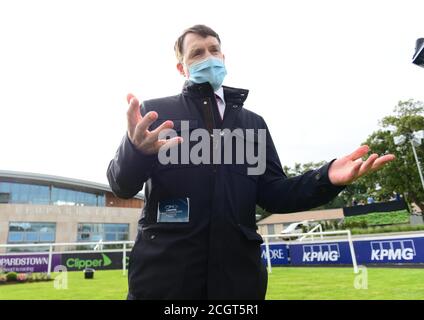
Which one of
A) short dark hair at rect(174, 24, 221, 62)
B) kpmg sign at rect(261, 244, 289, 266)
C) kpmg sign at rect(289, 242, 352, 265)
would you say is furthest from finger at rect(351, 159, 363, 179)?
kpmg sign at rect(261, 244, 289, 266)

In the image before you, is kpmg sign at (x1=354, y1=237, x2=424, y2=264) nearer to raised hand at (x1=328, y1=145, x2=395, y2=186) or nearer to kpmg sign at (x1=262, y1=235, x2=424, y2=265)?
kpmg sign at (x1=262, y1=235, x2=424, y2=265)

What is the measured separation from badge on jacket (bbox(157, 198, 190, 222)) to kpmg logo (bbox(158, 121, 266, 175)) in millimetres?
221

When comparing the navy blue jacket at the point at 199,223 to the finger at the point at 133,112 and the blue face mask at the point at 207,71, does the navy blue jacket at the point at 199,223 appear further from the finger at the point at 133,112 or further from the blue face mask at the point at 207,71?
the blue face mask at the point at 207,71

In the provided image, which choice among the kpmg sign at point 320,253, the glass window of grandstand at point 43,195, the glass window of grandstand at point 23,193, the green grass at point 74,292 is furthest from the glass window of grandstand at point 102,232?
the green grass at point 74,292

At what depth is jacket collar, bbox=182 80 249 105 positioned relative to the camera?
2053 millimetres

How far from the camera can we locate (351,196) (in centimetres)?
6359

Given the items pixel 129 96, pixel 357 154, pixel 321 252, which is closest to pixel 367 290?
pixel 357 154

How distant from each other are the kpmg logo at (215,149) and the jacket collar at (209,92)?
0.23 meters

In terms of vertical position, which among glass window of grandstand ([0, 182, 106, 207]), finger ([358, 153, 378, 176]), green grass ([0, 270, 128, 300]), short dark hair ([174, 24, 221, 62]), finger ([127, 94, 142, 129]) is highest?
glass window of grandstand ([0, 182, 106, 207])

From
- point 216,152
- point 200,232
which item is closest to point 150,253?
point 200,232

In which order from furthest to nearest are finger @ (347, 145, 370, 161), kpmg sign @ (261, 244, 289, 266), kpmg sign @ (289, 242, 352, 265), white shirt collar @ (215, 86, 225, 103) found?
1. kpmg sign @ (261, 244, 289, 266)
2. kpmg sign @ (289, 242, 352, 265)
3. white shirt collar @ (215, 86, 225, 103)
4. finger @ (347, 145, 370, 161)

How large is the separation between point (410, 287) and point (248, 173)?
573 centimetres

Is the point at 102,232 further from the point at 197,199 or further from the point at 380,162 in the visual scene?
the point at 380,162
